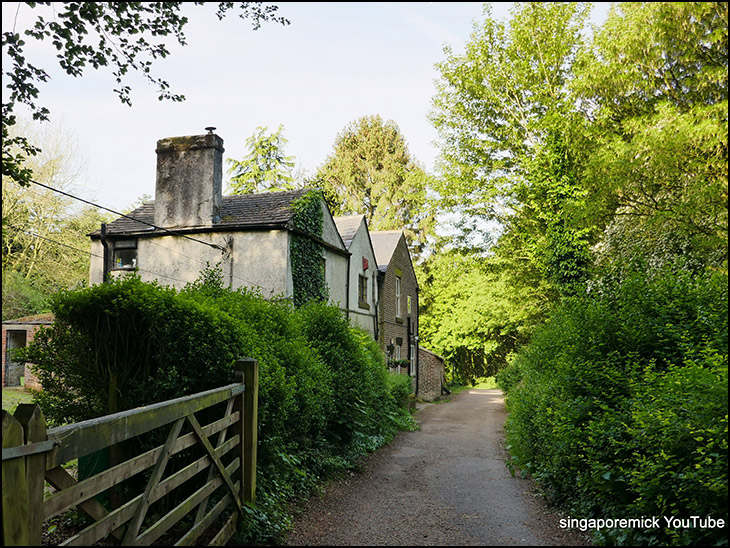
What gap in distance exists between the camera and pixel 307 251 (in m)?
15.6

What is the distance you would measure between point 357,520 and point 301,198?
35.3ft

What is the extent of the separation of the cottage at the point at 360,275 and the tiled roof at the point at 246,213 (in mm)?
3779

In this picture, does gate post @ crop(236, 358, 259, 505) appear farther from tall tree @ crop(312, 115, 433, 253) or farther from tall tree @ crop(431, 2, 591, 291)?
tall tree @ crop(312, 115, 433, 253)

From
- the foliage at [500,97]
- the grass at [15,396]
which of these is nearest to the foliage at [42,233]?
the grass at [15,396]

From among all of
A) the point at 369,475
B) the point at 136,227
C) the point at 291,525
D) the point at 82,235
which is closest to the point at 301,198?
the point at 136,227

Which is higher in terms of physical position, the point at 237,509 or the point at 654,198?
the point at 654,198

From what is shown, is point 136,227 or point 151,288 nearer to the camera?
point 151,288

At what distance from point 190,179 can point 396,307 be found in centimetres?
1286

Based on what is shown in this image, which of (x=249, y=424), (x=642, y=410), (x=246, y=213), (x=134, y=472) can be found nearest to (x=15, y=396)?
(x=246, y=213)

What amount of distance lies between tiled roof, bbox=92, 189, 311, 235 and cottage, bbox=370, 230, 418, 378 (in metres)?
8.12

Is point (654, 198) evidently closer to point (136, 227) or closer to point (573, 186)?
point (573, 186)

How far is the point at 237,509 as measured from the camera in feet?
16.2

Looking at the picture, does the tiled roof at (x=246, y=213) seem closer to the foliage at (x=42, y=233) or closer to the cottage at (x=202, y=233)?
the cottage at (x=202, y=233)

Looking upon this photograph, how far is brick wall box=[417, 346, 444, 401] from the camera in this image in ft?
95.7
